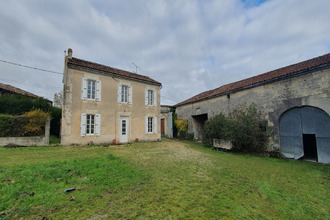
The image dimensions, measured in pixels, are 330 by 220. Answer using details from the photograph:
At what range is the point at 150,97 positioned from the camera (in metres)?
12.6

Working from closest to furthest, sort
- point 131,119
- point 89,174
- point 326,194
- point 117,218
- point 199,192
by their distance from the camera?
point 117,218 → point 199,192 → point 326,194 → point 89,174 → point 131,119

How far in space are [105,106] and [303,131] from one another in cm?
1204

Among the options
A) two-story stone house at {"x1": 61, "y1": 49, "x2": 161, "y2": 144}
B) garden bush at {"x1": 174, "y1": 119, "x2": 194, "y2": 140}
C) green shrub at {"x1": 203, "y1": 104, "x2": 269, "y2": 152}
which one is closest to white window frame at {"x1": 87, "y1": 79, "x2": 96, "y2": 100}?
two-story stone house at {"x1": 61, "y1": 49, "x2": 161, "y2": 144}

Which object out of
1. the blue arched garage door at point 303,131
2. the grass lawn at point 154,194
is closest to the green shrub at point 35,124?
the grass lawn at point 154,194

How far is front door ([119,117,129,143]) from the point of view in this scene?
10.8 m

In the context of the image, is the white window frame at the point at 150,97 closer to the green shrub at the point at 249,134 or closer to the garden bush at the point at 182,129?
the garden bush at the point at 182,129

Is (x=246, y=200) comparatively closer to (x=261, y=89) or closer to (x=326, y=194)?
(x=326, y=194)

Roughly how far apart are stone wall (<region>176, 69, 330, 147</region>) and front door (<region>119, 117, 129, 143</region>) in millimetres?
7805

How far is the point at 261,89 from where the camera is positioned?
30.2 feet

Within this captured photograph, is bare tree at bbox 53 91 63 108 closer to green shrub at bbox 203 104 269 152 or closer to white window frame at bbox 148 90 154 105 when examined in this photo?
white window frame at bbox 148 90 154 105

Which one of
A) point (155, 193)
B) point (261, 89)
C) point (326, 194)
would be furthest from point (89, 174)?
point (261, 89)

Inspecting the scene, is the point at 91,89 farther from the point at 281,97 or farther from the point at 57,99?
the point at 57,99

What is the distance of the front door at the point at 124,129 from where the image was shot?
10.8 metres

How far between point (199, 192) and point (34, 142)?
9.72 m
